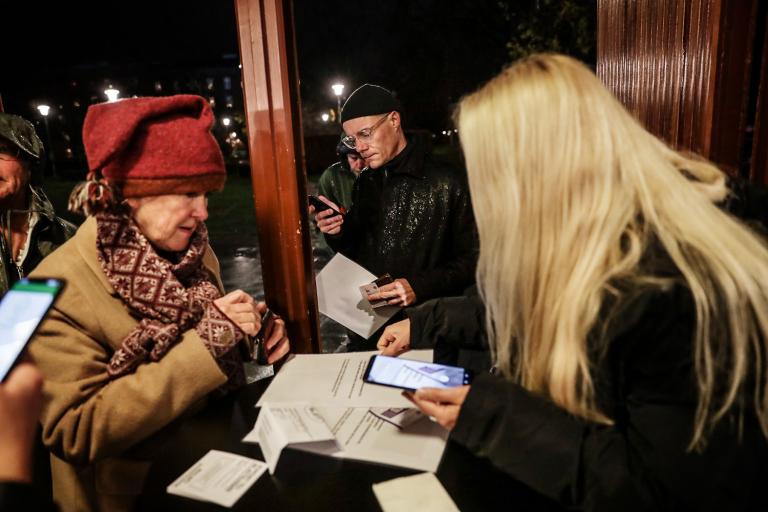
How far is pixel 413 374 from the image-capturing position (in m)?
1.52

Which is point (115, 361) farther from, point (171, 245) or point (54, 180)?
point (54, 180)

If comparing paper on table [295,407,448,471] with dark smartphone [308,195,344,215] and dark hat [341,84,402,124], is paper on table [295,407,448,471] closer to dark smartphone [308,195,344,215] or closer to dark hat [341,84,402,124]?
dark smartphone [308,195,344,215]

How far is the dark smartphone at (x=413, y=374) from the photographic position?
1464 mm

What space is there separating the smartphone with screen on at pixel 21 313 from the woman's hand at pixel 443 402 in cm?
82

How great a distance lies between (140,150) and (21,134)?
1.33 m

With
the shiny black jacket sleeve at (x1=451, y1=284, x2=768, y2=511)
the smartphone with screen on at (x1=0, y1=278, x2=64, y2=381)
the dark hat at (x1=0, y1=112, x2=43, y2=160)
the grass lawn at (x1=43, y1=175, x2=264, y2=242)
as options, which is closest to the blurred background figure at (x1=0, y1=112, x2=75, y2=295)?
the dark hat at (x1=0, y1=112, x2=43, y2=160)

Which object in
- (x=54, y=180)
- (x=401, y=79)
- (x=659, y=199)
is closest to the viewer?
(x=659, y=199)

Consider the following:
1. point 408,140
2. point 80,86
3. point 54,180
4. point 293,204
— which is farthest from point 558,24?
point 80,86

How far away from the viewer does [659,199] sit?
1.07 m

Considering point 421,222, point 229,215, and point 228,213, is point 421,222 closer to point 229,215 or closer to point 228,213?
point 229,215

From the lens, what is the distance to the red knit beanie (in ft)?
4.96

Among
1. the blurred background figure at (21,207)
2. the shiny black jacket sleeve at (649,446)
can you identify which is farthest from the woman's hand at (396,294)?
the blurred background figure at (21,207)

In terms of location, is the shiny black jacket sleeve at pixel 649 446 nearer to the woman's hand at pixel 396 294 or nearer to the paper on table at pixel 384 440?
the paper on table at pixel 384 440

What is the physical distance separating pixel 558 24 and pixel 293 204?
12.2 metres
